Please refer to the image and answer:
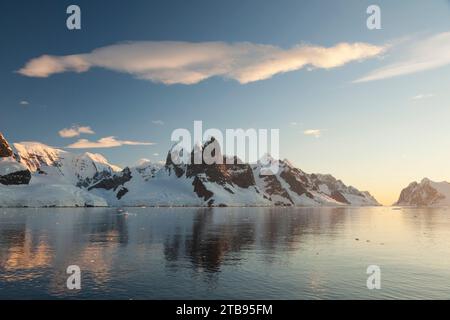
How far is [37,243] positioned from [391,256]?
78101mm

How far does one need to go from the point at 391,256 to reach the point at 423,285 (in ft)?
89.6

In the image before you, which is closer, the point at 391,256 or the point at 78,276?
the point at 78,276

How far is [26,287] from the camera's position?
5050 cm

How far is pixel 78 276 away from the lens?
5391 cm

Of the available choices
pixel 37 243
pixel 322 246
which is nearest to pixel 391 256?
pixel 322 246

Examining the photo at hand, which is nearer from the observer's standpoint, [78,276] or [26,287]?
[26,287]
